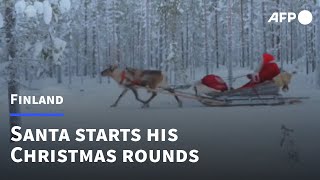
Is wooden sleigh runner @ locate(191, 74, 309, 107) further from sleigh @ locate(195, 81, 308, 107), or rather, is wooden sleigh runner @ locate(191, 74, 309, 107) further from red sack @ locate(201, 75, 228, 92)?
red sack @ locate(201, 75, 228, 92)

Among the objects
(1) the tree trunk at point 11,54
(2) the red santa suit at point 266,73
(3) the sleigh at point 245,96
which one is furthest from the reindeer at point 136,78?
(1) the tree trunk at point 11,54

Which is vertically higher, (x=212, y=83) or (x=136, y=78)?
(x=136, y=78)

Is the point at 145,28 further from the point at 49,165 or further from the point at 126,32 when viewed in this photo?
the point at 49,165

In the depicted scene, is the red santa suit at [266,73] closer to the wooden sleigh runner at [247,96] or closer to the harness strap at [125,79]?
the wooden sleigh runner at [247,96]

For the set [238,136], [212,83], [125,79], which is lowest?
[238,136]

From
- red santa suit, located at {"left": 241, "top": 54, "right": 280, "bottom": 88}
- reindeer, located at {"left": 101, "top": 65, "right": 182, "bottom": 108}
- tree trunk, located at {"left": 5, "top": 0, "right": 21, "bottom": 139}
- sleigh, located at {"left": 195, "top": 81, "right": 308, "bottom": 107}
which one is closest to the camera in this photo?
tree trunk, located at {"left": 5, "top": 0, "right": 21, "bottom": 139}

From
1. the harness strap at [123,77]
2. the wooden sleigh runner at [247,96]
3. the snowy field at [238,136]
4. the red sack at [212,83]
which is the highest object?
the harness strap at [123,77]

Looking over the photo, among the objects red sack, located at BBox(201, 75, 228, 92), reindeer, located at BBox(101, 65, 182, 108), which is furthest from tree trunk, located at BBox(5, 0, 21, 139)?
red sack, located at BBox(201, 75, 228, 92)

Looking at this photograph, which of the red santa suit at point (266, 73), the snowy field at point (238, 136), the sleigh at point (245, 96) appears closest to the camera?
the snowy field at point (238, 136)

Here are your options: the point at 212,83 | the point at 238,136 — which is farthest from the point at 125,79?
the point at 238,136

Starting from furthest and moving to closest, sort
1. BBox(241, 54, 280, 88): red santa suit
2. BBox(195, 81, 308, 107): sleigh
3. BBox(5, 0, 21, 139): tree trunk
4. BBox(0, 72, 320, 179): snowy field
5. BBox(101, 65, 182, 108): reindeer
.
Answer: BBox(241, 54, 280, 88): red santa suit
BBox(195, 81, 308, 107): sleigh
BBox(101, 65, 182, 108): reindeer
BBox(5, 0, 21, 139): tree trunk
BBox(0, 72, 320, 179): snowy field

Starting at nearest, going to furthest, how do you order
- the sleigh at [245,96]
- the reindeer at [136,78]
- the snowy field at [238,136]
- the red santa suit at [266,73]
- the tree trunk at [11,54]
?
the snowy field at [238,136] < the tree trunk at [11,54] < the reindeer at [136,78] < the sleigh at [245,96] < the red santa suit at [266,73]

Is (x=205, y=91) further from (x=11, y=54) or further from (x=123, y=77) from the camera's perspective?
(x=11, y=54)

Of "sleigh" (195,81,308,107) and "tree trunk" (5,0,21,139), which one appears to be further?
"sleigh" (195,81,308,107)
